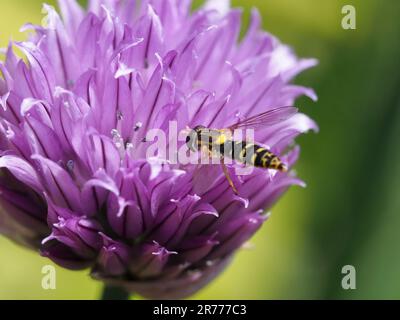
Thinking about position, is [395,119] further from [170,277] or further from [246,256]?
[170,277]

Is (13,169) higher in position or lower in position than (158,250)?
higher

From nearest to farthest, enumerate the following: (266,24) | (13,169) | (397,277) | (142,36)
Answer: (13,169)
(142,36)
(397,277)
(266,24)

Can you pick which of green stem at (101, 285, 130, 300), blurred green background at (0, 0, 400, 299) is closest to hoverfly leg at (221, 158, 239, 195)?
green stem at (101, 285, 130, 300)

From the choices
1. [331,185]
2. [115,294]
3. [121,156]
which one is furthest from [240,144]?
[331,185]

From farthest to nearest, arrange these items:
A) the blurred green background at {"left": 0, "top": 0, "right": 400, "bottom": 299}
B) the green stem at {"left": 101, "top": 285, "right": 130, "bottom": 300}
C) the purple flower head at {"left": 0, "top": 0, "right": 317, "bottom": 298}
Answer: the blurred green background at {"left": 0, "top": 0, "right": 400, "bottom": 299} → the green stem at {"left": 101, "top": 285, "right": 130, "bottom": 300} → the purple flower head at {"left": 0, "top": 0, "right": 317, "bottom": 298}

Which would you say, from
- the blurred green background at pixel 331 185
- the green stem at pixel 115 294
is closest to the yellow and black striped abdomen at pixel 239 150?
the green stem at pixel 115 294

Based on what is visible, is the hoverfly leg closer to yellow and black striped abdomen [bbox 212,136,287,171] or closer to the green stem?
yellow and black striped abdomen [bbox 212,136,287,171]

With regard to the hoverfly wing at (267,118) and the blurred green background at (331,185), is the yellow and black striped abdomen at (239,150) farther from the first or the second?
the blurred green background at (331,185)

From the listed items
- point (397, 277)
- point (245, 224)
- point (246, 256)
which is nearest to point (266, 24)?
point (246, 256)
